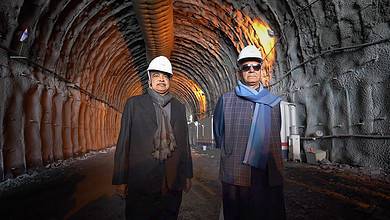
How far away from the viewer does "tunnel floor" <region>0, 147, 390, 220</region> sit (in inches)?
149

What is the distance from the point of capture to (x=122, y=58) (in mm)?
16469

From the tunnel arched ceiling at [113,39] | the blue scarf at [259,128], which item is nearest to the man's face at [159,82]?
the blue scarf at [259,128]

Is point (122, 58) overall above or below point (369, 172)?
above

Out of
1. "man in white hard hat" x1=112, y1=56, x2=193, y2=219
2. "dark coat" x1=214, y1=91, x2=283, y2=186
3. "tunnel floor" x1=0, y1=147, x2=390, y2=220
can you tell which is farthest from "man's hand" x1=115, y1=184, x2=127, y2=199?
"tunnel floor" x1=0, y1=147, x2=390, y2=220

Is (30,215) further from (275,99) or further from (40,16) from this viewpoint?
(40,16)

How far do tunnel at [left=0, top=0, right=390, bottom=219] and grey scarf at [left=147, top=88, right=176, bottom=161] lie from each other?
5.55 m

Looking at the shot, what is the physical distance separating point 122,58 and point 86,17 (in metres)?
6.11

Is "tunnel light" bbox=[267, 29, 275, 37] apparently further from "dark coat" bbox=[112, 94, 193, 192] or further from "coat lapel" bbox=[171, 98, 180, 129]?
"dark coat" bbox=[112, 94, 193, 192]

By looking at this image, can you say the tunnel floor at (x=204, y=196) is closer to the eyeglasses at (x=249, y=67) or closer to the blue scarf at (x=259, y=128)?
the blue scarf at (x=259, y=128)

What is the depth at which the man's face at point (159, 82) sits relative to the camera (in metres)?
2.55

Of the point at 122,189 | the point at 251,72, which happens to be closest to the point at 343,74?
the point at 251,72

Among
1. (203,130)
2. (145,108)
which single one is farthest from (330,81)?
(203,130)

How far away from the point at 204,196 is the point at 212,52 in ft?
37.9

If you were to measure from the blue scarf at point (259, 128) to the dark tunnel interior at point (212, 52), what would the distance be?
5.06 meters
